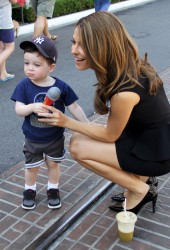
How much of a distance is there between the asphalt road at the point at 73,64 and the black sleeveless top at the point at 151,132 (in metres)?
1.35

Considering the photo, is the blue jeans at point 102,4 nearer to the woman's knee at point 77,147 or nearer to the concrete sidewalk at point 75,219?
Result: the concrete sidewalk at point 75,219

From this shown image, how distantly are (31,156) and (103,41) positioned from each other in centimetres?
97

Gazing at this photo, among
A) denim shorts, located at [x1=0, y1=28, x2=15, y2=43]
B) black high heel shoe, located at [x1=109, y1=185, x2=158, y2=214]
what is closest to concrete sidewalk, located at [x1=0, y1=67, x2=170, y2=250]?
black high heel shoe, located at [x1=109, y1=185, x2=158, y2=214]

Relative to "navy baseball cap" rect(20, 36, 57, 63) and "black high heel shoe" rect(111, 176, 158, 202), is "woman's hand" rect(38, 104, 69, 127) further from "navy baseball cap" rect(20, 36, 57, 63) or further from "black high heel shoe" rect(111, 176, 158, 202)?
"black high heel shoe" rect(111, 176, 158, 202)

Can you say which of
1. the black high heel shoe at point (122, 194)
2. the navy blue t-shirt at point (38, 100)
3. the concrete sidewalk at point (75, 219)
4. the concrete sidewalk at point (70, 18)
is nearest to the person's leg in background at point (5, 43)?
the concrete sidewalk at point (75, 219)

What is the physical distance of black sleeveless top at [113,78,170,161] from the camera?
2600 mm

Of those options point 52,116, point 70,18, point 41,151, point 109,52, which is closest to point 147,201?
point 41,151

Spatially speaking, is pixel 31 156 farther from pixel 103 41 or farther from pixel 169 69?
pixel 169 69

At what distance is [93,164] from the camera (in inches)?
108

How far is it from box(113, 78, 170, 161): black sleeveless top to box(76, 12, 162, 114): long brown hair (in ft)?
0.44

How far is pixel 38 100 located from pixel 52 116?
0.73ft

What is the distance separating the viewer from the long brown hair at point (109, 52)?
239 centimetres

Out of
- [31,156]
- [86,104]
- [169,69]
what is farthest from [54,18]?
[31,156]

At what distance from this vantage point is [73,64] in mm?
6617
